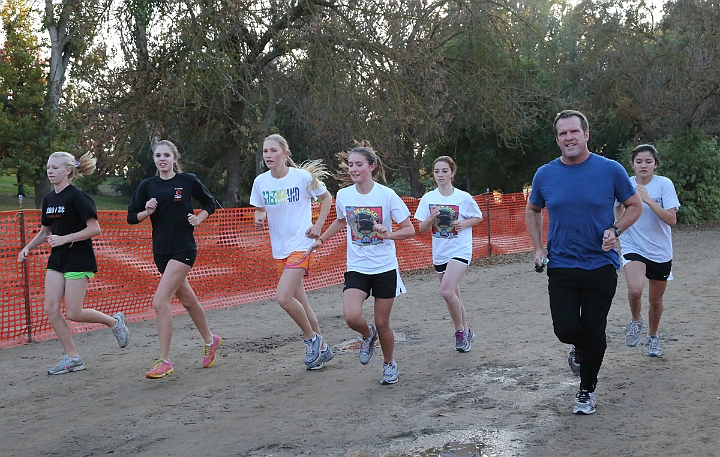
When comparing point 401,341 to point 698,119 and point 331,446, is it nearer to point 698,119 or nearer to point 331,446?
point 331,446

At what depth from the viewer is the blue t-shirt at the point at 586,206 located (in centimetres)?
478

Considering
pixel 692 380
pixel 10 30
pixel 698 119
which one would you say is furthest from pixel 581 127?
pixel 10 30

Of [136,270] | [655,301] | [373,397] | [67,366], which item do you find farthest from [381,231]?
[136,270]

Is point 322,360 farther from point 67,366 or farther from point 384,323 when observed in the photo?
point 67,366

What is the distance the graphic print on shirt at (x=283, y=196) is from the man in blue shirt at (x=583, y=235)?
8.21ft

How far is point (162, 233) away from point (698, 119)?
2205 centimetres

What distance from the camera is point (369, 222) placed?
20.1 ft

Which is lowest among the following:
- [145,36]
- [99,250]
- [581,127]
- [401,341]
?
[401,341]

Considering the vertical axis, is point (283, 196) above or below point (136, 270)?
above

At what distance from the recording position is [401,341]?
26.2 ft

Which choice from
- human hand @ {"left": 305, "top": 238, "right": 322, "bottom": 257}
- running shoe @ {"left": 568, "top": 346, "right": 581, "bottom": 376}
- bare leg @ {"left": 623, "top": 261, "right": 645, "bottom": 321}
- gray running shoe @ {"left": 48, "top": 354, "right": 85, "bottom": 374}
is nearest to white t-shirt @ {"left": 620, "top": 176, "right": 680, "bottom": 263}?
bare leg @ {"left": 623, "top": 261, "right": 645, "bottom": 321}

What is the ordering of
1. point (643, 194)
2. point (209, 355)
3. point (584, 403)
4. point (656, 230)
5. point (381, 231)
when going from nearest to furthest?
point (584, 403), point (381, 231), point (643, 194), point (656, 230), point (209, 355)

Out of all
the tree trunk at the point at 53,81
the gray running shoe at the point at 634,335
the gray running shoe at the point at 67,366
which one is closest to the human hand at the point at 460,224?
the gray running shoe at the point at 634,335

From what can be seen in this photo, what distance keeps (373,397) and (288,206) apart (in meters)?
1.94
